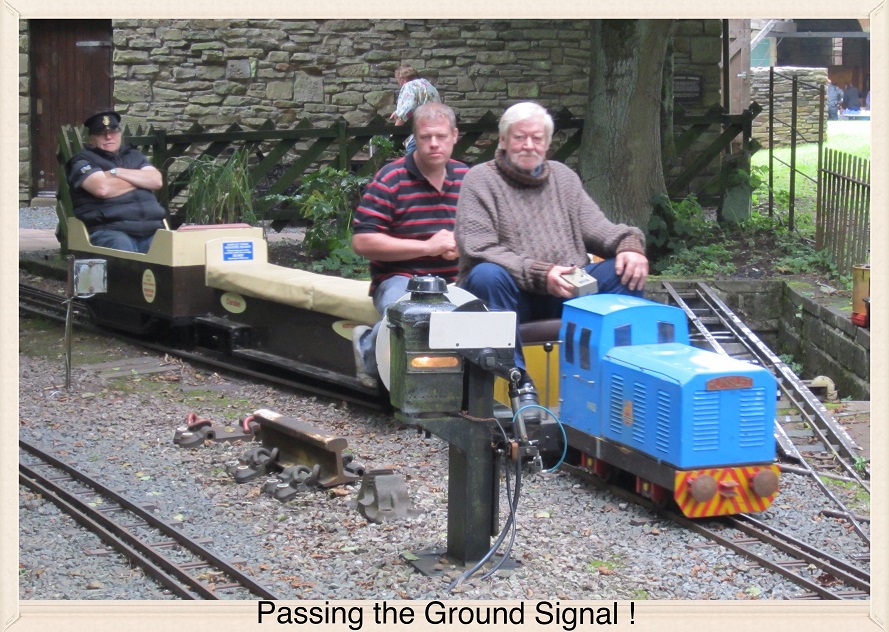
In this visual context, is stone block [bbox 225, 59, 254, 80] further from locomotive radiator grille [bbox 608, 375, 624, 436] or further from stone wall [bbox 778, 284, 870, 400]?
locomotive radiator grille [bbox 608, 375, 624, 436]

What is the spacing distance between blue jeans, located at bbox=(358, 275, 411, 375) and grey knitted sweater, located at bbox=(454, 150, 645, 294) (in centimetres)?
45

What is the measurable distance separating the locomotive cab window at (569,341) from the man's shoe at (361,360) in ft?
4.25

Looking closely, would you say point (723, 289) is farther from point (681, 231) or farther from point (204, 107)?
point (204, 107)

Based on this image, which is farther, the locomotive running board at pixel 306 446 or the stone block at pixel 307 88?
the stone block at pixel 307 88

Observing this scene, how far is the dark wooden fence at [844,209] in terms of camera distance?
9.05 m

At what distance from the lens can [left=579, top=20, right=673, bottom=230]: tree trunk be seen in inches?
409

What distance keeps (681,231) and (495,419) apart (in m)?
6.78

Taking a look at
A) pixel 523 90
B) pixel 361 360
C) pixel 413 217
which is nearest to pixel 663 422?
pixel 413 217

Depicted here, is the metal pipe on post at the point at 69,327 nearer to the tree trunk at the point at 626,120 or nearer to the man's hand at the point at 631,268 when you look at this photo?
the man's hand at the point at 631,268

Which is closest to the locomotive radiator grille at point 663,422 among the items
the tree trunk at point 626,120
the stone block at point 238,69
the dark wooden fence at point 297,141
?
the tree trunk at point 626,120

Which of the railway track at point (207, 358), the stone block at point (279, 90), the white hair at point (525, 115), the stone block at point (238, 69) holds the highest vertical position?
the stone block at point (238, 69)

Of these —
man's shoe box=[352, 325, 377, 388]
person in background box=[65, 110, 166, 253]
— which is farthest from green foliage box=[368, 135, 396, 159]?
man's shoe box=[352, 325, 377, 388]

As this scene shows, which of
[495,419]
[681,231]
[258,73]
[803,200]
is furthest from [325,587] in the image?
[258,73]
